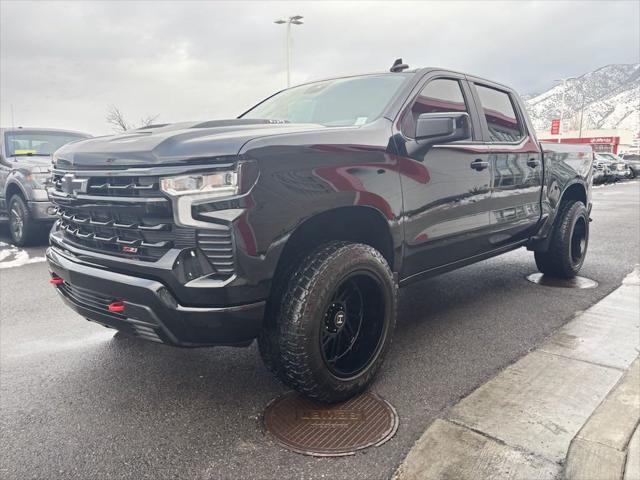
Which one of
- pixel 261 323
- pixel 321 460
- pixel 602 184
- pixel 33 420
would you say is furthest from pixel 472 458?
pixel 602 184

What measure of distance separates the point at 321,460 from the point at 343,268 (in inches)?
34.4


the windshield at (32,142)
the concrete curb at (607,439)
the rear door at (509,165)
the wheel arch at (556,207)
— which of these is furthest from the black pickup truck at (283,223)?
the windshield at (32,142)

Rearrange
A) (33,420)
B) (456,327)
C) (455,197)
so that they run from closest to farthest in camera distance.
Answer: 1. (33,420)
2. (455,197)
3. (456,327)

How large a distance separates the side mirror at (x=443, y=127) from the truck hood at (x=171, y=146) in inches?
25.5

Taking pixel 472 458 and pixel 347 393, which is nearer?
pixel 472 458

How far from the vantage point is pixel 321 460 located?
7.55 feet

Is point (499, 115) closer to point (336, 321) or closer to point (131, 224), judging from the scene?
point (336, 321)

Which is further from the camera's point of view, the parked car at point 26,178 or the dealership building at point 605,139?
the dealership building at point 605,139

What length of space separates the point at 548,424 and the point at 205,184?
6.56 feet

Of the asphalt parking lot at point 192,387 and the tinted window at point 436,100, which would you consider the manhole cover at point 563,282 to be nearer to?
the asphalt parking lot at point 192,387

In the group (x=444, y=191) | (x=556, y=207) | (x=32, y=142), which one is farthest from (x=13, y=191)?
(x=556, y=207)

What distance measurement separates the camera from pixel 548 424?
8.42 feet

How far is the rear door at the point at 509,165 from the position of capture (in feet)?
13.0

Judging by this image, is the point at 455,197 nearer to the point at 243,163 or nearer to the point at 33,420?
the point at 243,163
